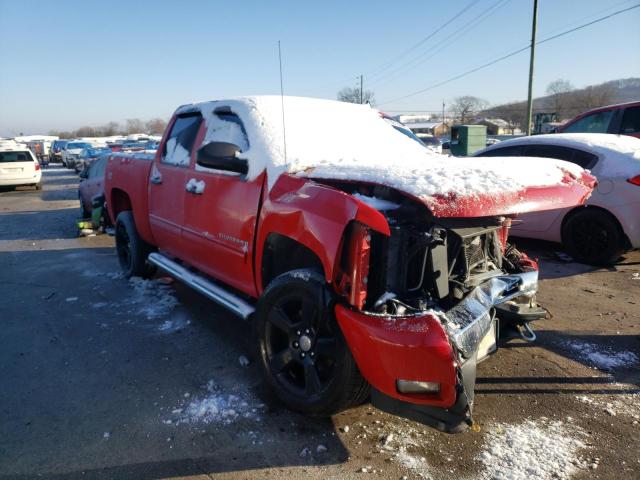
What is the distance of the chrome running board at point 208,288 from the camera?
338 cm

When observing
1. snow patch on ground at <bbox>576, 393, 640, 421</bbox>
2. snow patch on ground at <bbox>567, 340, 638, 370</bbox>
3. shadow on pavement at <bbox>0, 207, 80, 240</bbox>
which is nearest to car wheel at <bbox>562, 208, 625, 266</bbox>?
snow patch on ground at <bbox>567, 340, 638, 370</bbox>

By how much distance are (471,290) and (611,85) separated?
90.1 metres

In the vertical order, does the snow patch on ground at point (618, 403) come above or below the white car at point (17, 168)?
below

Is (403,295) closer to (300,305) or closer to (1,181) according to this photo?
(300,305)

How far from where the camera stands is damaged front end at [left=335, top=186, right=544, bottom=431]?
7.24 feet

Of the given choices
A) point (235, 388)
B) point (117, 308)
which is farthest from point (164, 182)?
point (235, 388)

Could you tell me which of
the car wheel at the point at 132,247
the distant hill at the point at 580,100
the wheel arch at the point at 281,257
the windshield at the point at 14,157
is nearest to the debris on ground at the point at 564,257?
the wheel arch at the point at 281,257

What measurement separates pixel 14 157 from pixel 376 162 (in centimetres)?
1962

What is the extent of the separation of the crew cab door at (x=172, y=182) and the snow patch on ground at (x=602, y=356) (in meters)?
3.55

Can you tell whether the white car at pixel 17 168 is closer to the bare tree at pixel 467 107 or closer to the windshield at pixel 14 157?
the windshield at pixel 14 157

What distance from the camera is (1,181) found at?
17.9 m

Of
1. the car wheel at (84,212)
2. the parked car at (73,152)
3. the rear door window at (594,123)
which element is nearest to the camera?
the rear door window at (594,123)

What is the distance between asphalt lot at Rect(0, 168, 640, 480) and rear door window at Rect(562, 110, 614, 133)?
494 cm

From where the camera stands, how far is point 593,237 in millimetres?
5906
